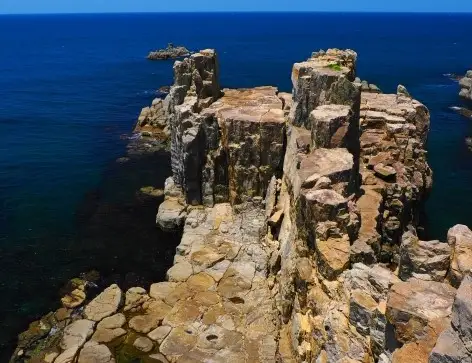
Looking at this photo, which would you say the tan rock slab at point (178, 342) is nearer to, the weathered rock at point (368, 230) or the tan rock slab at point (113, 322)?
the tan rock slab at point (113, 322)

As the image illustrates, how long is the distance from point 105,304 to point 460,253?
20701 mm

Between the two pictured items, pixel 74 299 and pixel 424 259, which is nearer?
pixel 424 259

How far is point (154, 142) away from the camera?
57.2 m

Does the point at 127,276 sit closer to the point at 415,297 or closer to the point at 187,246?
the point at 187,246

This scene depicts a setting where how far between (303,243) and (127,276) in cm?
1589

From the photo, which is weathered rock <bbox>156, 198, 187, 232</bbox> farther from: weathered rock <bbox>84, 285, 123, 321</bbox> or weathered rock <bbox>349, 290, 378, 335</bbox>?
weathered rock <bbox>349, 290, 378, 335</bbox>

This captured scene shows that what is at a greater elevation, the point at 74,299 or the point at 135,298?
the point at 135,298

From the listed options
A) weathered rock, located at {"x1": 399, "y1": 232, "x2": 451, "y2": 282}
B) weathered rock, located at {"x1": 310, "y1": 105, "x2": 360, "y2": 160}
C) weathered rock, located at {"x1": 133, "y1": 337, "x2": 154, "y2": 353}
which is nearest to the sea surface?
weathered rock, located at {"x1": 133, "y1": 337, "x2": 154, "y2": 353}

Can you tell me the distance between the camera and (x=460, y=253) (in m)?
13.1

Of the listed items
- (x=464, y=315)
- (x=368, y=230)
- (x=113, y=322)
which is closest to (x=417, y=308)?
(x=464, y=315)

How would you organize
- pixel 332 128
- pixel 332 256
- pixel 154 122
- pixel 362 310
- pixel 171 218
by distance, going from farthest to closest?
pixel 154 122, pixel 171 218, pixel 332 128, pixel 332 256, pixel 362 310

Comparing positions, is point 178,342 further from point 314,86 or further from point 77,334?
point 314,86

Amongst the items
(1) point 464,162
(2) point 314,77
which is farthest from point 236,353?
(1) point 464,162

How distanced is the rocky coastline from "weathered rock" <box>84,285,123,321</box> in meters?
0.09
